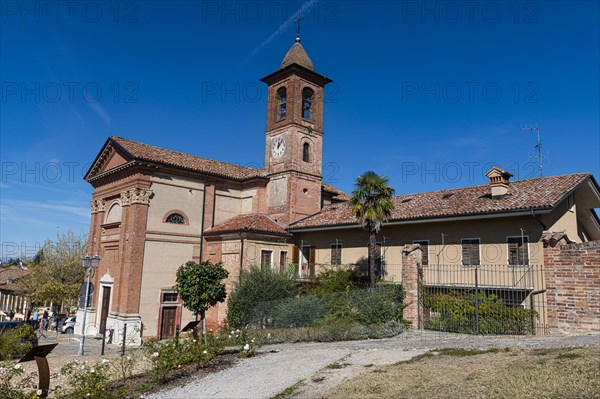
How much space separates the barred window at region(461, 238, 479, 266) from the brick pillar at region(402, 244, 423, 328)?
4714 mm

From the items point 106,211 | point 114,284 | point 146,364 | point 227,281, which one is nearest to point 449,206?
point 227,281

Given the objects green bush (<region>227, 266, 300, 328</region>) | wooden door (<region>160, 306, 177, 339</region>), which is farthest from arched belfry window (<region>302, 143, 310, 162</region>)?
wooden door (<region>160, 306, 177, 339</region>)

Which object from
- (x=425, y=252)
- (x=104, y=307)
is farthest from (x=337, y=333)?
(x=104, y=307)

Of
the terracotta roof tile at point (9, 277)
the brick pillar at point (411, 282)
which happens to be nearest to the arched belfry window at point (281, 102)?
the brick pillar at point (411, 282)

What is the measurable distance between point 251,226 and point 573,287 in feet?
53.4

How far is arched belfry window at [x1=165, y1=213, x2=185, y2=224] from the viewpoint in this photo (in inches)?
996

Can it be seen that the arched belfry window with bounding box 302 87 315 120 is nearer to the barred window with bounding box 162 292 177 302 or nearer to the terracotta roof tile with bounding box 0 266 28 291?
the barred window with bounding box 162 292 177 302

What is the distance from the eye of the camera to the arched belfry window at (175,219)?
83.0 ft

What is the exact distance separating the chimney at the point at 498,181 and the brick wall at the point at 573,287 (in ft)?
19.9

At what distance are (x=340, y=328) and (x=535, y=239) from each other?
9.25 m

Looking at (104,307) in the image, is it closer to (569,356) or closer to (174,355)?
(174,355)

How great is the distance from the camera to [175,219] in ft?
84.0

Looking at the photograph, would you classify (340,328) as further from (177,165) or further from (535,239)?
(177,165)

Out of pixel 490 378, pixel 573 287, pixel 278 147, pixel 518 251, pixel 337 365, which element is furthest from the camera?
pixel 278 147
